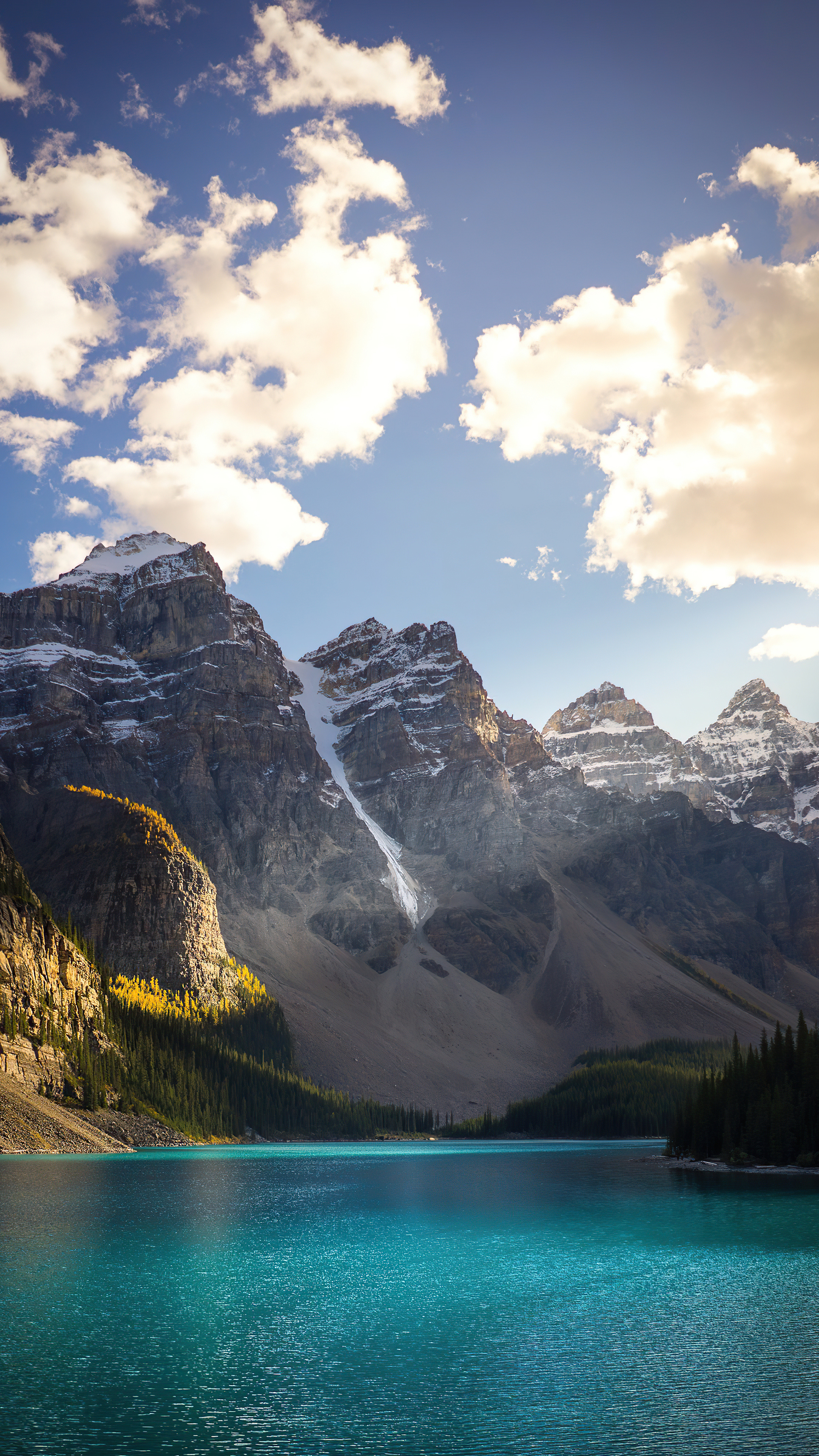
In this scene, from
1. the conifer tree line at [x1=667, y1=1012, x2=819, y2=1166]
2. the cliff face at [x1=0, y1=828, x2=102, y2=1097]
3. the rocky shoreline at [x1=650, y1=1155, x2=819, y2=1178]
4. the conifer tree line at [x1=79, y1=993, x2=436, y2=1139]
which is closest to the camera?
the rocky shoreline at [x1=650, y1=1155, x2=819, y2=1178]

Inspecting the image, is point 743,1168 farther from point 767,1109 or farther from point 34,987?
point 34,987

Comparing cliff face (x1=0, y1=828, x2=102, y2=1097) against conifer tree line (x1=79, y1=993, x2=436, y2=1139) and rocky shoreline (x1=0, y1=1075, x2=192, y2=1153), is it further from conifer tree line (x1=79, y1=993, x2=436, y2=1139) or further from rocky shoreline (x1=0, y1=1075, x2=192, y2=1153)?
conifer tree line (x1=79, y1=993, x2=436, y2=1139)

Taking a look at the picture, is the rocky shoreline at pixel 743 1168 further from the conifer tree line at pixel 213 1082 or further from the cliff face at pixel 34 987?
the cliff face at pixel 34 987

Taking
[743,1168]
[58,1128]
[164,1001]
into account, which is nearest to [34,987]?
[58,1128]

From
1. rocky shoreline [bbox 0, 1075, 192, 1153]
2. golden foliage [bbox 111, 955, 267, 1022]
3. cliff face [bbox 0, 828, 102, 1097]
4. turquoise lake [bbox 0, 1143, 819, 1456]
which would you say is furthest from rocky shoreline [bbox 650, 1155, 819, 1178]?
golden foliage [bbox 111, 955, 267, 1022]

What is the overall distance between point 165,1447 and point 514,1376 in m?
10.2

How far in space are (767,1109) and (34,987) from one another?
83009 millimetres

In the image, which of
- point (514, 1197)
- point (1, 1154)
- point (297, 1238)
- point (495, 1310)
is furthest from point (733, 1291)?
point (1, 1154)

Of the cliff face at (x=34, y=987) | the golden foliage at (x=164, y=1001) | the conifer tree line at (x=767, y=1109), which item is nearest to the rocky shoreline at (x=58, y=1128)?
the cliff face at (x=34, y=987)

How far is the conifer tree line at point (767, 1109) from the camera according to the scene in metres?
91.6

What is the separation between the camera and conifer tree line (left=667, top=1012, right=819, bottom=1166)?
91.6m

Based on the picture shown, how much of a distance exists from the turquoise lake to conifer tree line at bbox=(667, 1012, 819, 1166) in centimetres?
2146

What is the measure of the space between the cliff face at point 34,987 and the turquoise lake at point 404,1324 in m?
41.8

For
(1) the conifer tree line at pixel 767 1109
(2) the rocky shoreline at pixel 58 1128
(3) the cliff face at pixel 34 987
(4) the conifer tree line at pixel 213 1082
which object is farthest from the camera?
(4) the conifer tree line at pixel 213 1082
